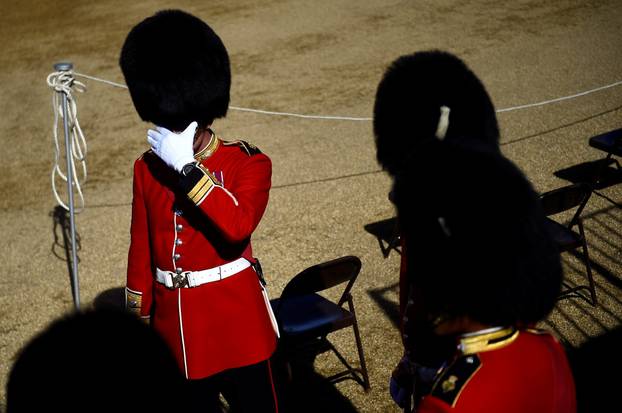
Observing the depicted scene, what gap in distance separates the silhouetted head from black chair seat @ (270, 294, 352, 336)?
2.09 meters

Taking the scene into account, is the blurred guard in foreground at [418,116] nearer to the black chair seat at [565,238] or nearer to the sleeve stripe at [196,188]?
the sleeve stripe at [196,188]

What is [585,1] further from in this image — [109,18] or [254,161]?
[254,161]

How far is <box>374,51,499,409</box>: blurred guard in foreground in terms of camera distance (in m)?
2.23

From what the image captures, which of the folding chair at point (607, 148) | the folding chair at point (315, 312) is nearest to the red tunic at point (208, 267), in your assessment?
the folding chair at point (315, 312)

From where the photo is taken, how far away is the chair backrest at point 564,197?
3740 mm

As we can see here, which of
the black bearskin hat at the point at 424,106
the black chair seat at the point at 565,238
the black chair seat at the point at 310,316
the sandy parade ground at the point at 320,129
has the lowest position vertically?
the sandy parade ground at the point at 320,129

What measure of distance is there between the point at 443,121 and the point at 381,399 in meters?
1.70

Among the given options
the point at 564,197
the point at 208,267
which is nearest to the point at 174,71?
the point at 208,267

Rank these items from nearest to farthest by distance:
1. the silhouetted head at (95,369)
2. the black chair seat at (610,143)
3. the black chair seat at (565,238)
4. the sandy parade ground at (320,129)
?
the silhouetted head at (95,369) → the black chair seat at (565,238) → the sandy parade ground at (320,129) → the black chair seat at (610,143)

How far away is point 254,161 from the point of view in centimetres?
241

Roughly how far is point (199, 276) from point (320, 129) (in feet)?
15.9

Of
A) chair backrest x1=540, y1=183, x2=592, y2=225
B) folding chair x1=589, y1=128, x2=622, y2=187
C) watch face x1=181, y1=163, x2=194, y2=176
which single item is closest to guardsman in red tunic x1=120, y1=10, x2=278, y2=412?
watch face x1=181, y1=163, x2=194, y2=176

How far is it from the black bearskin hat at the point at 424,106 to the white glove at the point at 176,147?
2.30ft

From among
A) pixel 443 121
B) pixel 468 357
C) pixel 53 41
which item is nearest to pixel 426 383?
pixel 468 357
